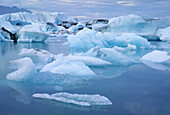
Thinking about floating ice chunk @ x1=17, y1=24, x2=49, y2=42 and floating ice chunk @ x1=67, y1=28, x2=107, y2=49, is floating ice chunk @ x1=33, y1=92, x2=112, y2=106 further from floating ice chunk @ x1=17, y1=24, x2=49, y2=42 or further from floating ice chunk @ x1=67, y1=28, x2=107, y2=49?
floating ice chunk @ x1=17, y1=24, x2=49, y2=42

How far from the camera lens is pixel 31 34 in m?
12.5

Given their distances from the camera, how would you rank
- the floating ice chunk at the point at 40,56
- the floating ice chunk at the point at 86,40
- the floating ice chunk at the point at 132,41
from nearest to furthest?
the floating ice chunk at the point at 40,56 < the floating ice chunk at the point at 86,40 < the floating ice chunk at the point at 132,41

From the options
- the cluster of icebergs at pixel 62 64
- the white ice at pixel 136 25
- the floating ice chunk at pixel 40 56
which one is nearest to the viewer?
the cluster of icebergs at pixel 62 64

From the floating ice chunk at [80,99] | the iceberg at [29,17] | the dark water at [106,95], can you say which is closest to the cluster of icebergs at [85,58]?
the floating ice chunk at [80,99]

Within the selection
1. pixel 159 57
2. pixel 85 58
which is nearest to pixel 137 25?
pixel 159 57

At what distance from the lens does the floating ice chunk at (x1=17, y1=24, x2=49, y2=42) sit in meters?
12.2

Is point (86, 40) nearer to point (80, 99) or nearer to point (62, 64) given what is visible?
point (62, 64)

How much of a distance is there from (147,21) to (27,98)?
495 inches

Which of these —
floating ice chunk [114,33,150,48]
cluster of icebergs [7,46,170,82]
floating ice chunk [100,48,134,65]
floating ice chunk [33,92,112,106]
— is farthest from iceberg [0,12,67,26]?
floating ice chunk [33,92,112,106]

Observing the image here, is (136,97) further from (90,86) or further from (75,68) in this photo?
(75,68)

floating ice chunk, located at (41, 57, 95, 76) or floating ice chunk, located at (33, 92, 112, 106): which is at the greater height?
floating ice chunk, located at (33, 92, 112, 106)

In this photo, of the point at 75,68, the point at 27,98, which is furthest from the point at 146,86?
the point at 27,98

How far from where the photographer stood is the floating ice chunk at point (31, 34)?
39.9 ft

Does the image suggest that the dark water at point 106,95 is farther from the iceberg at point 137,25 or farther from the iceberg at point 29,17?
the iceberg at point 29,17
